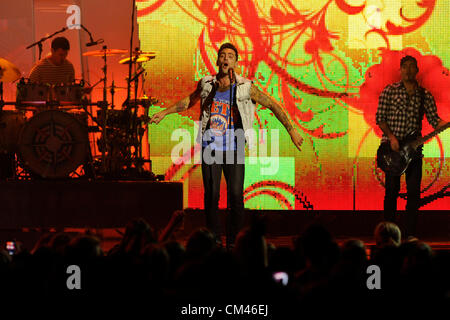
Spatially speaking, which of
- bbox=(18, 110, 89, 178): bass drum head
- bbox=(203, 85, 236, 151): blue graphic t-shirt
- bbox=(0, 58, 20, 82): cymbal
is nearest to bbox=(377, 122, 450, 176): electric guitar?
bbox=(203, 85, 236, 151): blue graphic t-shirt

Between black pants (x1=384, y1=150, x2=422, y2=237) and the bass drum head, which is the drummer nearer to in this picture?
the bass drum head

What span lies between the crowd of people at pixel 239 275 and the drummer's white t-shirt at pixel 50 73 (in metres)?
5.14

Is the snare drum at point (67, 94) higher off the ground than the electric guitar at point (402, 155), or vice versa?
the snare drum at point (67, 94)

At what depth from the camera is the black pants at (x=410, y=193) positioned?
282 inches

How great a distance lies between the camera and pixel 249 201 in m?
8.56

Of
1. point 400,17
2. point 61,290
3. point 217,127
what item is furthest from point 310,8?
point 61,290

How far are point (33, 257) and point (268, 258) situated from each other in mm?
1117

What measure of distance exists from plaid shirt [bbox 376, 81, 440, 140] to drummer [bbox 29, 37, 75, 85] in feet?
11.4

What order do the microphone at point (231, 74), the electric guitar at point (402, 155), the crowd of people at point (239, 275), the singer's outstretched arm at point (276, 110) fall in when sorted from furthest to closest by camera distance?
1. the electric guitar at point (402, 155)
2. the singer's outstretched arm at point (276, 110)
3. the microphone at point (231, 74)
4. the crowd of people at point (239, 275)

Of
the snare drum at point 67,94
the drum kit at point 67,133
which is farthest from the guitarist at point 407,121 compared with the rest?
the snare drum at point 67,94

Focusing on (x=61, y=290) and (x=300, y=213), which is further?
(x=300, y=213)

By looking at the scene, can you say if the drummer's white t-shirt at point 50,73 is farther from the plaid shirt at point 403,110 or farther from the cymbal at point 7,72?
the plaid shirt at point 403,110

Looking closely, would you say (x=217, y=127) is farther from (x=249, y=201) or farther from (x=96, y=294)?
(x=96, y=294)
